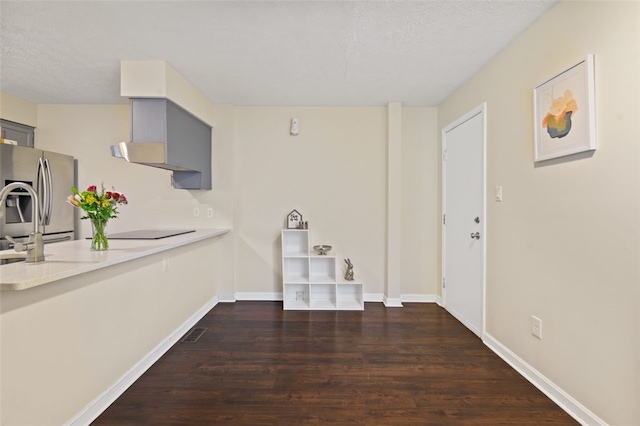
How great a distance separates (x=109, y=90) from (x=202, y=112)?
1.01 metres

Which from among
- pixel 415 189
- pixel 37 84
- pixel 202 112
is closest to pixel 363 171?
pixel 415 189

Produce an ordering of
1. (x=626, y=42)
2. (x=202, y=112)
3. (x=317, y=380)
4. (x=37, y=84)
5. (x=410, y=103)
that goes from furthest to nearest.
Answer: (x=410, y=103) → (x=202, y=112) → (x=37, y=84) → (x=317, y=380) → (x=626, y=42)

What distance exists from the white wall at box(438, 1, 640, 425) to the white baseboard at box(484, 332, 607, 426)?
33 mm

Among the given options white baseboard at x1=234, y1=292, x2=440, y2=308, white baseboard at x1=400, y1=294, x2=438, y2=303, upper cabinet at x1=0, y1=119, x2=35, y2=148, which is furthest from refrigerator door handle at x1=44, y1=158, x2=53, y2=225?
white baseboard at x1=400, y1=294, x2=438, y2=303

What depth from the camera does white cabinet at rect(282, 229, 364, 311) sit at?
3309mm

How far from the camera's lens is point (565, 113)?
5.42 feet

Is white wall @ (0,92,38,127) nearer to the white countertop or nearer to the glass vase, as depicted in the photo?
the white countertop

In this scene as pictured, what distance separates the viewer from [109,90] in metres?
3.07

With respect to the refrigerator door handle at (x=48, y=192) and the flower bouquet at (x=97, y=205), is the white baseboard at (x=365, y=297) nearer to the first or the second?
the flower bouquet at (x=97, y=205)

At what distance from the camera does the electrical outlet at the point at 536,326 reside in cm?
187

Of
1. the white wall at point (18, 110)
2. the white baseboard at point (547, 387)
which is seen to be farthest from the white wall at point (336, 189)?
the white wall at point (18, 110)

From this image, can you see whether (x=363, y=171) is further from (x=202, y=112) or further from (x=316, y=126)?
(x=202, y=112)

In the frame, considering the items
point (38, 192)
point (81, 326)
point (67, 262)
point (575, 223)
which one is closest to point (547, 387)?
point (575, 223)

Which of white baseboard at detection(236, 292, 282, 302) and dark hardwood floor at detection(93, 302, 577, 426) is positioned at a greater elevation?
white baseboard at detection(236, 292, 282, 302)
